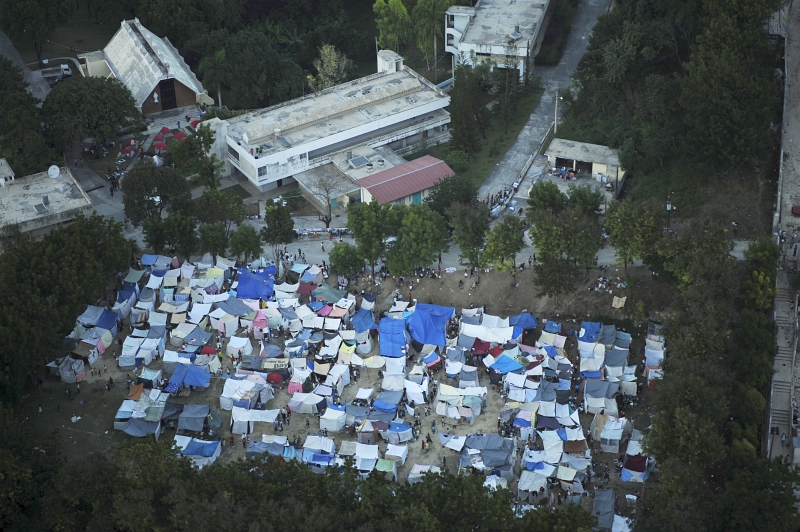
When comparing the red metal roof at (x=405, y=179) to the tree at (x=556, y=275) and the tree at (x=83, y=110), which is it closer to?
the tree at (x=556, y=275)

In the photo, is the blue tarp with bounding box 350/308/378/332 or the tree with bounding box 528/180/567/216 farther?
the tree with bounding box 528/180/567/216

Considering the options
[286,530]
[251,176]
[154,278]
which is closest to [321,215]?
[251,176]

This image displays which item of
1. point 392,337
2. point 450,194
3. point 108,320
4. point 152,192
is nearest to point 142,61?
point 152,192

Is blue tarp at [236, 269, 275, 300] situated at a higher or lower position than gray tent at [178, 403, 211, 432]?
higher

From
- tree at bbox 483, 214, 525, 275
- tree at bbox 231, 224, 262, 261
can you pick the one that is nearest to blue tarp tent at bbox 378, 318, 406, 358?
tree at bbox 483, 214, 525, 275

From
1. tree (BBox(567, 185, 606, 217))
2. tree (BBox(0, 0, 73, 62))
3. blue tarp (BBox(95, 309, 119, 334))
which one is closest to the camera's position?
blue tarp (BBox(95, 309, 119, 334))

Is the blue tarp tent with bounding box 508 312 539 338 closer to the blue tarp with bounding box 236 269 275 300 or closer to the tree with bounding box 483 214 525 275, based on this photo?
the tree with bounding box 483 214 525 275

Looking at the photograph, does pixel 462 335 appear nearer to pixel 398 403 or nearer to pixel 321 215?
pixel 398 403

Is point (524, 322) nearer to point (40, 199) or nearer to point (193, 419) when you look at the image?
point (193, 419)
